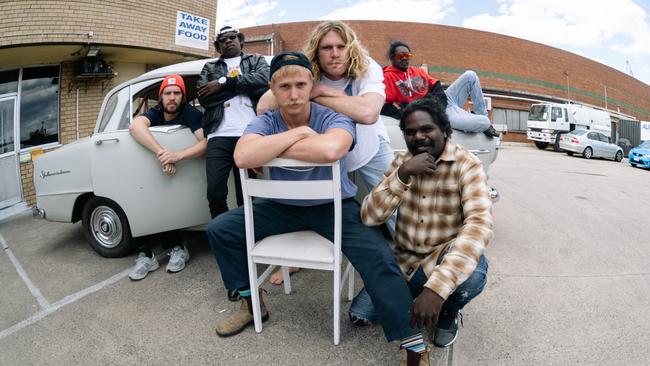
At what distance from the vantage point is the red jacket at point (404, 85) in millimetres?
3613

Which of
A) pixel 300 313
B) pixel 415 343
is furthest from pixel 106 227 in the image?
pixel 415 343

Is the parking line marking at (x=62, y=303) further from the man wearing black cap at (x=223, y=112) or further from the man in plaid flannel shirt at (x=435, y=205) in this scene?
the man in plaid flannel shirt at (x=435, y=205)

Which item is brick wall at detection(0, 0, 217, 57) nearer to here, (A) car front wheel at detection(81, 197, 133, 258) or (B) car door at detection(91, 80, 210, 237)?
(A) car front wheel at detection(81, 197, 133, 258)

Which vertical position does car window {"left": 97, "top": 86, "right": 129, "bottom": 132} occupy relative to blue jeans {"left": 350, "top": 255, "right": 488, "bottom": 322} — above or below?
above

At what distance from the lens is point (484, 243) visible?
5.84ft

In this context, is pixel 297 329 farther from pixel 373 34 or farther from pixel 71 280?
pixel 373 34

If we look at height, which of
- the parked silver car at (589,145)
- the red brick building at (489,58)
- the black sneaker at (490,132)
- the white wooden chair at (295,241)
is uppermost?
the red brick building at (489,58)

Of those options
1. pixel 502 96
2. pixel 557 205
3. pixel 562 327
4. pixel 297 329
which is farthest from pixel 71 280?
pixel 502 96

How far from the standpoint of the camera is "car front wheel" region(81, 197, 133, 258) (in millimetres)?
3482

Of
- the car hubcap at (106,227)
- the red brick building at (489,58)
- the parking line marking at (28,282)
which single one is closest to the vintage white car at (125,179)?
the car hubcap at (106,227)

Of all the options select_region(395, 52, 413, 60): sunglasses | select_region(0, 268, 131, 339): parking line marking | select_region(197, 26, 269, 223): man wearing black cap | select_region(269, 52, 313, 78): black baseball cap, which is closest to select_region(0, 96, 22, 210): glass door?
select_region(0, 268, 131, 339): parking line marking

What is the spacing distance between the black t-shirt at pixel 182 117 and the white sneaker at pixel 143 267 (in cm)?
122

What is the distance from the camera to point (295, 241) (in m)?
2.24

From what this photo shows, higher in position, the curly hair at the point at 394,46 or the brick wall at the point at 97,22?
the brick wall at the point at 97,22
